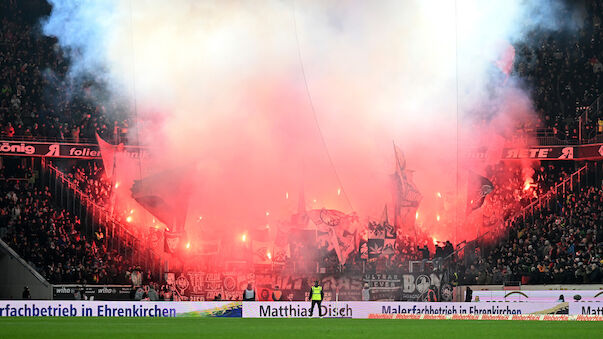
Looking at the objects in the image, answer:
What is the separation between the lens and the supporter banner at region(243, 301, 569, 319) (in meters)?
27.5

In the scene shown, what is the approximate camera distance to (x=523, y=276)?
31.8 metres

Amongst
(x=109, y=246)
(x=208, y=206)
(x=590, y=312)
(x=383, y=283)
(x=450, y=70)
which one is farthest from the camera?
(x=450, y=70)

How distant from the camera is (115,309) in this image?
90.3 feet

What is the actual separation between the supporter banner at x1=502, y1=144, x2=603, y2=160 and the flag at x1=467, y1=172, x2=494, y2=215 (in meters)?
1.39

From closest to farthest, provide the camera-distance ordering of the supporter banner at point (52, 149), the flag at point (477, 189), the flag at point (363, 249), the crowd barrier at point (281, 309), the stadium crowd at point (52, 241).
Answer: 1. the crowd barrier at point (281, 309)
2. the stadium crowd at point (52, 241)
3. the flag at point (363, 249)
4. the supporter banner at point (52, 149)
5. the flag at point (477, 189)

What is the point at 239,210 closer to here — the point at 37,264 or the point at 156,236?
the point at 156,236

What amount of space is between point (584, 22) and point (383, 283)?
55.7ft

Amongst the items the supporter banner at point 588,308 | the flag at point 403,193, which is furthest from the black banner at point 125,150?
the supporter banner at point 588,308

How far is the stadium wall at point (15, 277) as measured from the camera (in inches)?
1267

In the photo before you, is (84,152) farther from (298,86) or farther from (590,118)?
(590,118)

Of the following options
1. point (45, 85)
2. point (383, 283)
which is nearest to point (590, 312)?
point (383, 283)

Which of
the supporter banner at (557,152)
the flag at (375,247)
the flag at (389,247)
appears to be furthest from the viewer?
A: the supporter banner at (557,152)

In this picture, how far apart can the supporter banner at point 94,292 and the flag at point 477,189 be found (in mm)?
15629

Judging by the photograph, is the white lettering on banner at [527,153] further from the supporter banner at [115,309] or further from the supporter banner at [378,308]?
the supporter banner at [115,309]
